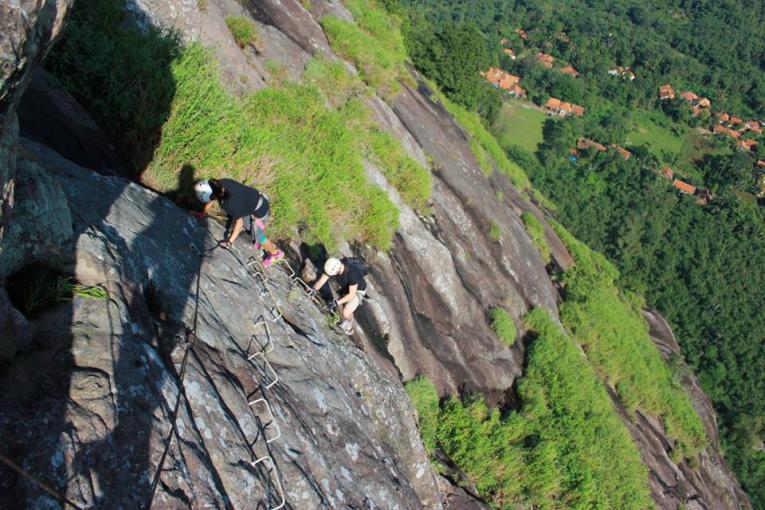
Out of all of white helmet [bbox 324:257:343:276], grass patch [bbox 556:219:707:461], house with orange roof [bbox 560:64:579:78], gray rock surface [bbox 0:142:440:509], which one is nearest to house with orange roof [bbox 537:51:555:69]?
house with orange roof [bbox 560:64:579:78]

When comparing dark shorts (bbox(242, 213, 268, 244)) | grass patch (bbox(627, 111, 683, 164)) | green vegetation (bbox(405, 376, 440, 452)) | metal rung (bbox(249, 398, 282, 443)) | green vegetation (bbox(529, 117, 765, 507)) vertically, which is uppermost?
grass patch (bbox(627, 111, 683, 164))

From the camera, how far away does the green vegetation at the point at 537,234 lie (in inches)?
810

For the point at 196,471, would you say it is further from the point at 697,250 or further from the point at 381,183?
the point at 697,250

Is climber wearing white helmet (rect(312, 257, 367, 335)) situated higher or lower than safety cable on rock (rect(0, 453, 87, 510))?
lower

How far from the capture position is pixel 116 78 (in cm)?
732

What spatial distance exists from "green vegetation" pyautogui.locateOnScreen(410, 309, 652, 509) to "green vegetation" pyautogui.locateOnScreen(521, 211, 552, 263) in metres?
4.92

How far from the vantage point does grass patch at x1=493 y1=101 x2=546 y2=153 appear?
87812 millimetres

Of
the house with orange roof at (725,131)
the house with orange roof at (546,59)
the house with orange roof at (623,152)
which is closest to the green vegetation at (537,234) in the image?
the house with orange roof at (623,152)

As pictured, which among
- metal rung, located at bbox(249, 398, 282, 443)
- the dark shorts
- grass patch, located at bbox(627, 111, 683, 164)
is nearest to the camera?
metal rung, located at bbox(249, 398, 282, 443)

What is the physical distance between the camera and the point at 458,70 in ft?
85.3

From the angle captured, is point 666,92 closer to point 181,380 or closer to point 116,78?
point 116,78

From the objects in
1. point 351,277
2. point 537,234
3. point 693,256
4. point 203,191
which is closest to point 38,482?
point 203,191

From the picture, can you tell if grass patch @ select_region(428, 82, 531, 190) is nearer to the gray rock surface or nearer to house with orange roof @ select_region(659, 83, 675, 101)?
the gray rock surface

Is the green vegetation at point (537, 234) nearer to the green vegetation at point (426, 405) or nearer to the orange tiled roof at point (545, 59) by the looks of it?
the green vegetation at point (426, 405)
